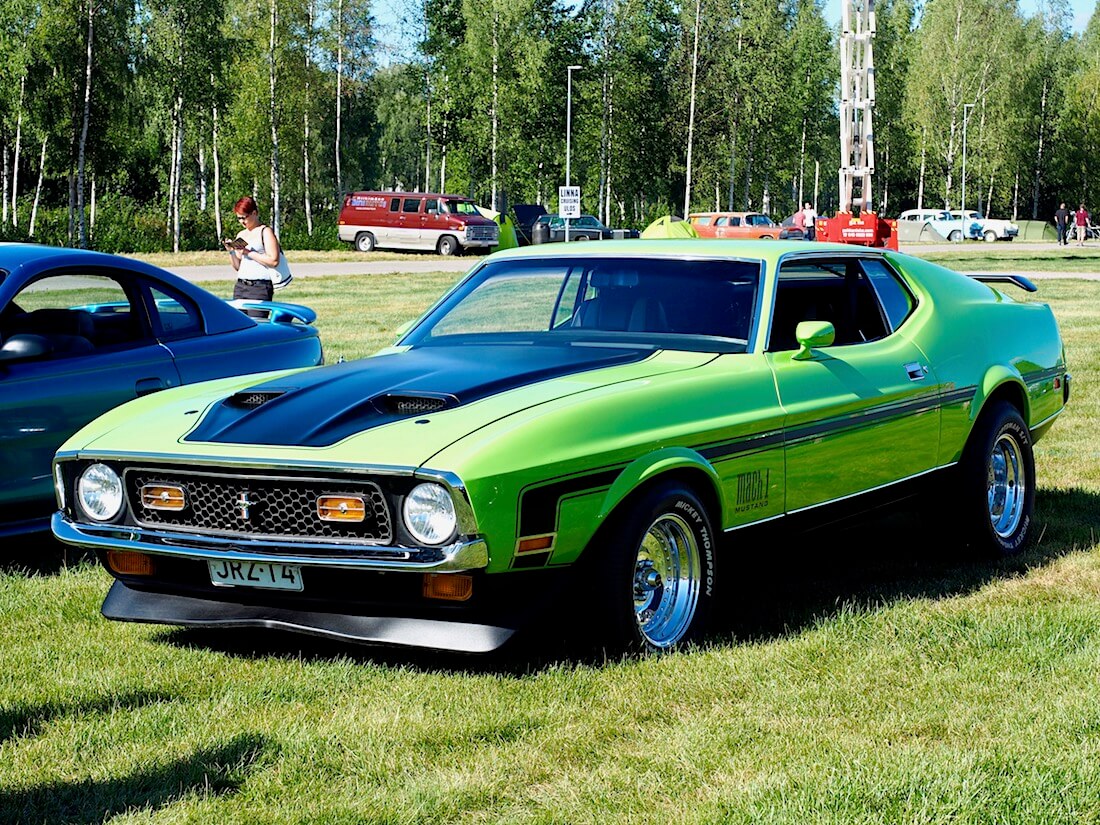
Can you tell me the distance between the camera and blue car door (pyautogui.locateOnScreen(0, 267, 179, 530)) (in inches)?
250

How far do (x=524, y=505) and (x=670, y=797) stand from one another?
1.07m

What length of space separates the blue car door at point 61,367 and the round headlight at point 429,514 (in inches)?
105

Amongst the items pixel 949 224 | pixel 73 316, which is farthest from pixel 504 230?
pixel 73 316

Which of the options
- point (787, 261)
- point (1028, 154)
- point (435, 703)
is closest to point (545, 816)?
point (435, 703)

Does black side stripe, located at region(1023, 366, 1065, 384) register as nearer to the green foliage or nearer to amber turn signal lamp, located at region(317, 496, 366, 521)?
amber turn signal lamp, located at region(317, 496, 366, 521)

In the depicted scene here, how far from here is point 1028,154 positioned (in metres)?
89.2

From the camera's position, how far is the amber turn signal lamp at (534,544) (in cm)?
444

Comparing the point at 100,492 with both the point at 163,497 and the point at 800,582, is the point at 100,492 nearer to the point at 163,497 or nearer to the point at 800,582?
the point at 163,497

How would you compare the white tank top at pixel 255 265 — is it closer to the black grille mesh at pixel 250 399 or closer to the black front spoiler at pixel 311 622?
the black grille mesh at pixel 250 399

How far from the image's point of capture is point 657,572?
195 inches

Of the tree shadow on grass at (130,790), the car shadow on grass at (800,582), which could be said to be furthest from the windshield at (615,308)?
the tree shadow on grass at (130,790)

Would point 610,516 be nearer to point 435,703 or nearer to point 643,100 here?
point 435,703

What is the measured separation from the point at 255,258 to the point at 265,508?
8.17 m

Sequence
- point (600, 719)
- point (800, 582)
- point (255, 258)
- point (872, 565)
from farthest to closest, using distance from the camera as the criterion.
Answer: point (255, 258) < point (872, 565) < point (800, 582) < point (600, 719)
